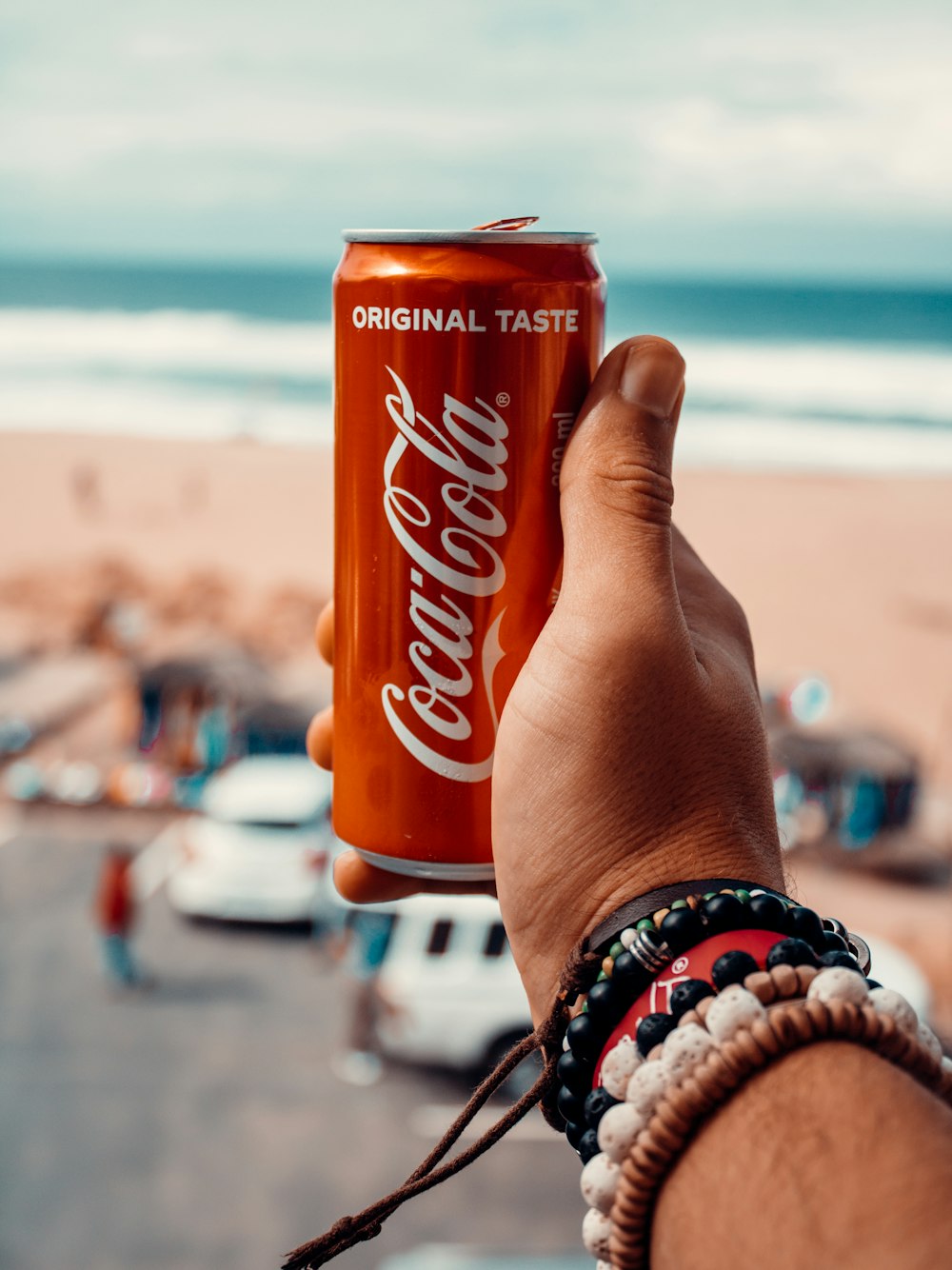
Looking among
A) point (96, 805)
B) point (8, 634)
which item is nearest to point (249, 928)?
point (96, 805)

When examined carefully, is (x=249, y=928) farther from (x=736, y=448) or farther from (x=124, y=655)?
(x=736, y=448)

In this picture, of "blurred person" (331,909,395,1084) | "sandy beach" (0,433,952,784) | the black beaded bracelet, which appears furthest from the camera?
"sandy beach" (0,433,952,784)

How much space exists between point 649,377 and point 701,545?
13.2m

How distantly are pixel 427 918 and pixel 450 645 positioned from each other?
471 cm

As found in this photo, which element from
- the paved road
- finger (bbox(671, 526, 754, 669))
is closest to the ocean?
the paved road

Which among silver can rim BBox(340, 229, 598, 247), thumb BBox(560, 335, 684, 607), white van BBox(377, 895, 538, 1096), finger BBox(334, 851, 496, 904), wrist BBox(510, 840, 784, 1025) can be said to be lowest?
white van BBox(377, 895, 538, 1096)

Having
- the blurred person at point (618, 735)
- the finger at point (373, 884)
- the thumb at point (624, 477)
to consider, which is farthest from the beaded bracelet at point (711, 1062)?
the finger at point (373, 884)

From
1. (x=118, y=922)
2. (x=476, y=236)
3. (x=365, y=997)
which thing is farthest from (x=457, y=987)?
(x=476, y=236)

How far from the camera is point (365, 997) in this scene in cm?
629

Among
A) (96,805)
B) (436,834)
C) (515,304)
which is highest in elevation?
(515,304)

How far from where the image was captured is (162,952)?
7.25m

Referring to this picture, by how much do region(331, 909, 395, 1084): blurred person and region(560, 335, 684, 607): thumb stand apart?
4999 millimetres

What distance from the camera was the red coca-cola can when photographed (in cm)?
116

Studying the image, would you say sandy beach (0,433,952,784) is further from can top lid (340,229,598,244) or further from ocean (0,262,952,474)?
can top lid (340,229,598,244)
